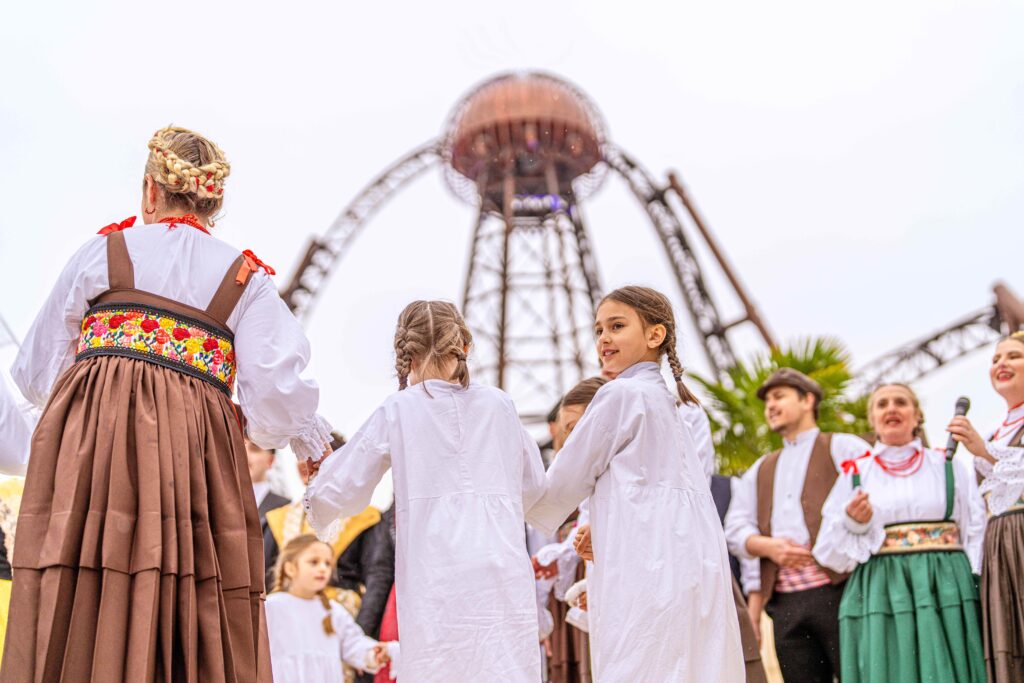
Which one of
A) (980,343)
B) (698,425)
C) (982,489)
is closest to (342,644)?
(698,425)

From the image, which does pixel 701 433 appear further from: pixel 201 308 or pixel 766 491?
pixel 201 308

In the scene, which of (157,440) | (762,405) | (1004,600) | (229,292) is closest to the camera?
(157,440)

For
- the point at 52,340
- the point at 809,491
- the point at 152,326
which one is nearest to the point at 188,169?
the point at 152,326

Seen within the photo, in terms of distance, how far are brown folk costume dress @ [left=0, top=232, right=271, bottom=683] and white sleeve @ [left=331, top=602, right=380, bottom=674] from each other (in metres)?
2.07

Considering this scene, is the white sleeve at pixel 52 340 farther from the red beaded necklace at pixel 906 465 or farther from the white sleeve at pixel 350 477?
the red beaded necklace at pixel 906 465

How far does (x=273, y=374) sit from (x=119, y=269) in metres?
0.50

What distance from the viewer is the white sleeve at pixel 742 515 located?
17.5ft

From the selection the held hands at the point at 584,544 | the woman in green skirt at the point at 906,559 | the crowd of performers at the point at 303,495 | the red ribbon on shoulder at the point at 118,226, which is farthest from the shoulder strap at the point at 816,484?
the red ribbon on shoulder at the point at 118,226

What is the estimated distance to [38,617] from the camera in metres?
2.73

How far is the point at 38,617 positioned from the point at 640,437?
1.70 m

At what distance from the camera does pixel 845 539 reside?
4.76 m

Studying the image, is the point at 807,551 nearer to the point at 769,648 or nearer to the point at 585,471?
the point at 769,648

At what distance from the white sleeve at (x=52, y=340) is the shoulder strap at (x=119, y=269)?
0.05 m

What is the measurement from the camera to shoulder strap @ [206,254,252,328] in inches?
125
